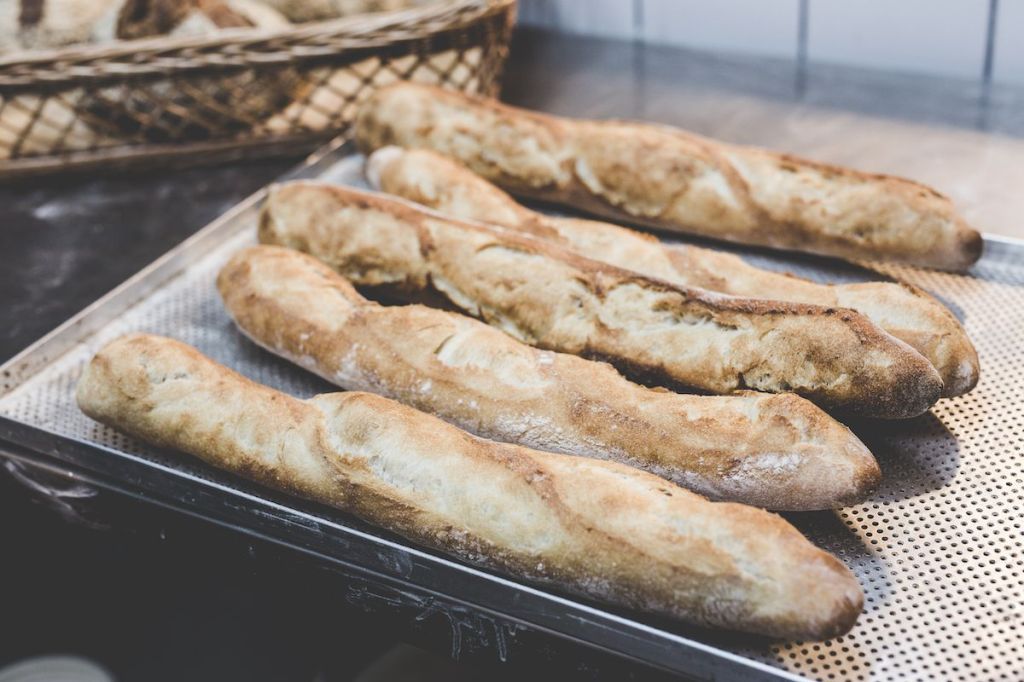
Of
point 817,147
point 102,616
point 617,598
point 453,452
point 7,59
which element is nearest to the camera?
point 617,598

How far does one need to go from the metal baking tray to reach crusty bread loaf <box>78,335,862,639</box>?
0.04m

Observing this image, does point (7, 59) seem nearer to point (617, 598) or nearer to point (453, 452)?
point (453, 452)

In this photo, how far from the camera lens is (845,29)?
85.3 inches

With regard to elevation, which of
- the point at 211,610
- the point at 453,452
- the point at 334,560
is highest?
the point at 453,452

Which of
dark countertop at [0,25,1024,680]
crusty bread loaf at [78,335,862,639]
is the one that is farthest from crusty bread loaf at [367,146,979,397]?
dark countertop at [0,25,1024,680]

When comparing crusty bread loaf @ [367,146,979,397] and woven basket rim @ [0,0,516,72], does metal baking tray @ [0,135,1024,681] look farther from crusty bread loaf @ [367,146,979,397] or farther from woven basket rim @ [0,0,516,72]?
woven basket rim @ [0,0,516,72]

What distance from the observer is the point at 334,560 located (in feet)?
3.49

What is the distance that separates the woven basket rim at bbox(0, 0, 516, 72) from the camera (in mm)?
1751

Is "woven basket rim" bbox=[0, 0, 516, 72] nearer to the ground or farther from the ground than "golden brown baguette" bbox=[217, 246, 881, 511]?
farther from the ground

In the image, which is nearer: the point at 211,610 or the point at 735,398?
the point at 735,398

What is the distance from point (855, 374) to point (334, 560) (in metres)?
0.61

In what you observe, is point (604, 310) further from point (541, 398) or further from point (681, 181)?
point (681, 181)

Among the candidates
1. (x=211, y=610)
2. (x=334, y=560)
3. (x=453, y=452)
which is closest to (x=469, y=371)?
(x=453, y=452)

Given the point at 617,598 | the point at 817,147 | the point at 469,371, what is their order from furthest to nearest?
the point at 817,147 → the point at 469,371 → the point at 617,598
